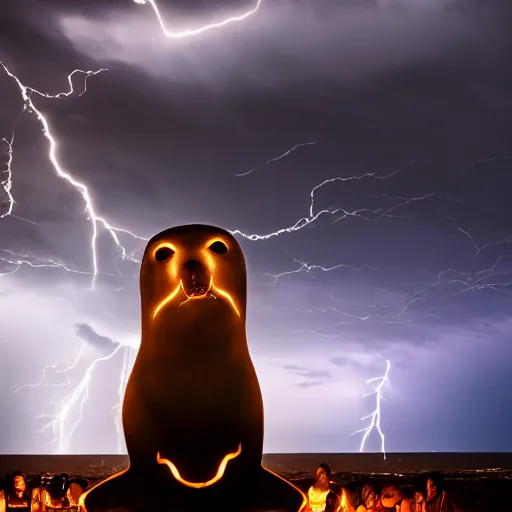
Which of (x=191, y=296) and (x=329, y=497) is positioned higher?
(x=191, y=296)

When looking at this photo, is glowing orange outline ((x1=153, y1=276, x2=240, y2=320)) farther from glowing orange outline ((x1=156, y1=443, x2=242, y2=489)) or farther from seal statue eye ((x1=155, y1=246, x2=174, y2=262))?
glowing orange outline ((x1=156, y1=443, x2=242, y2=489))

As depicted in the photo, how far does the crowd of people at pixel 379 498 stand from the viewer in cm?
712

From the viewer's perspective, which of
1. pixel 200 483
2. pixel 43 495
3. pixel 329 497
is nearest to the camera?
pixel 200 483

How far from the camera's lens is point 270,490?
524 cm

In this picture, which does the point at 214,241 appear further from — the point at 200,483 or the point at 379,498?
the point at 379,498

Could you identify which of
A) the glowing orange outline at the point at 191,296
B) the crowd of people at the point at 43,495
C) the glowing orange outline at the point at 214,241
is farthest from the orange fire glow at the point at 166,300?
the crowd of people at the point at 43,495

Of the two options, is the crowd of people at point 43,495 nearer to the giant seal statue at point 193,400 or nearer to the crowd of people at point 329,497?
the crowd of people at point 329,497

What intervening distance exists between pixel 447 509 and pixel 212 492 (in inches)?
121

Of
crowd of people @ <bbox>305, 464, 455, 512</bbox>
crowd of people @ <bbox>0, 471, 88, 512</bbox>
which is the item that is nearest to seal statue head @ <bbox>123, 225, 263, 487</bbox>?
crowd of people @ <bbox>305, 464, 455, 512</bbox>

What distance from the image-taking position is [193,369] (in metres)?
5.22

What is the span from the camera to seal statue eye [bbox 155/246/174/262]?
5.47 m

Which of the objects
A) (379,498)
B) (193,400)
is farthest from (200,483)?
(379,498)

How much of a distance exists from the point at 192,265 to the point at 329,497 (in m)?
3.53

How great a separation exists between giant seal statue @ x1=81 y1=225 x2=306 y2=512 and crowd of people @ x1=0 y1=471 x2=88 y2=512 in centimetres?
228
